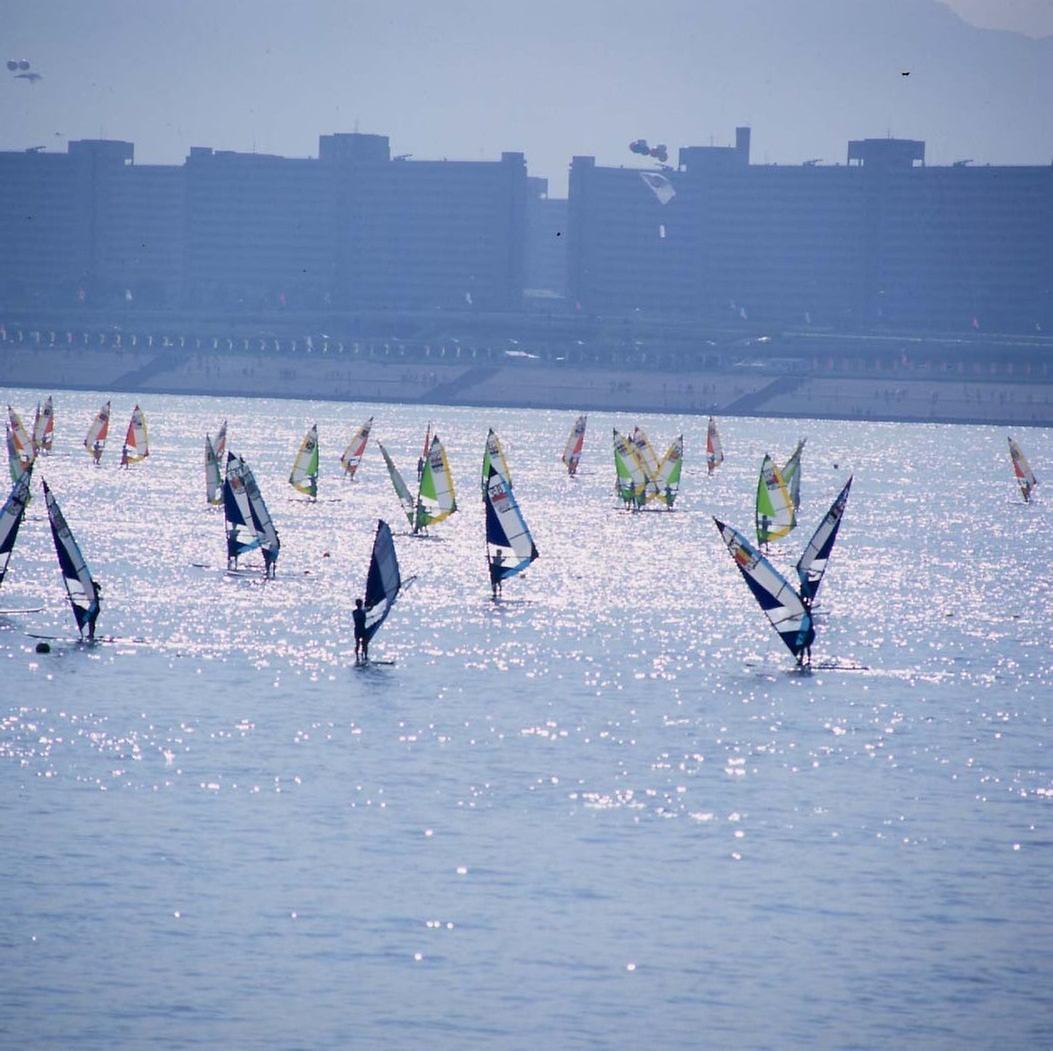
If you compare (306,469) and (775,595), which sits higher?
(306,469)

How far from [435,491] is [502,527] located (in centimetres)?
2021

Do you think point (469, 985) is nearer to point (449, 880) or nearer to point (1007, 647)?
point (449, 880)

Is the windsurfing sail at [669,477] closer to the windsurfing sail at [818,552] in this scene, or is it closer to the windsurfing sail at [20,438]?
the windsurfing sail at [20,438]

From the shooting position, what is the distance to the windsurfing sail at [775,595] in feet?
162

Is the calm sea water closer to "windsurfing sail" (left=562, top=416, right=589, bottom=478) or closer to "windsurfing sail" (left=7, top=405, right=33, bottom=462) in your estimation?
"windsurfing sail" (left=7, top=405, right=33, bottom=462)

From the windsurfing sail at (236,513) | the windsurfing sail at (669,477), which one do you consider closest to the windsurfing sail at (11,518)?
the windsurfing sail at (236,513)

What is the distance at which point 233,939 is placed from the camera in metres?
27.8

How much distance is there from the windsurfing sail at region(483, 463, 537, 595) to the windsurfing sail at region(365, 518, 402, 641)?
303 inches

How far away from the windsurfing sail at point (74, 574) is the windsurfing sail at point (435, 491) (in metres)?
25.4

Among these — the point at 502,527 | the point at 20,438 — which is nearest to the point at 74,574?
the point at 502,527

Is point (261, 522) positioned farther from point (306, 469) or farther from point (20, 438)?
point (20, 438)

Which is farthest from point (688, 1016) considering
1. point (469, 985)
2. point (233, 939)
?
point (233, 939)

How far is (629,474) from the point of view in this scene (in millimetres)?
102250

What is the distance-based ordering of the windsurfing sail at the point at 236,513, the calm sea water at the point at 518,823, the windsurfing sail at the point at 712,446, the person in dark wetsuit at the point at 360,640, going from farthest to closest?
the windsurfing sail at the point at 712,446, the windsurfing sail at the point at 236,513, the person in dark wetsuit at the point at 360,640, the calm sea water at the point at 518,823
